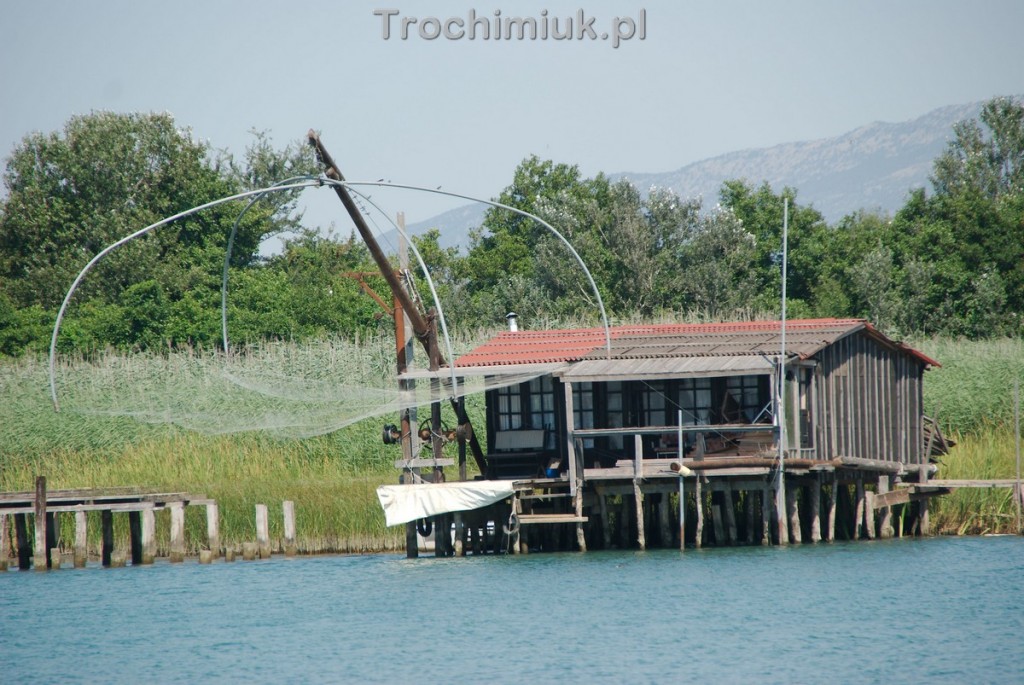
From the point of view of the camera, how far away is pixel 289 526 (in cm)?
3431

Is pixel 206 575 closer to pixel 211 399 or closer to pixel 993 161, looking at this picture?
pixel 211 399

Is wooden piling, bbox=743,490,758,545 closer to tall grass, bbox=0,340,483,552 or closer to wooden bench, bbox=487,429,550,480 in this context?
wooden bench, bbox=487,429,550,480

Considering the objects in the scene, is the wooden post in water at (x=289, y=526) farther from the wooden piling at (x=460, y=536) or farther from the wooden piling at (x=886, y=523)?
the wooden piling at (x=886, y=523)

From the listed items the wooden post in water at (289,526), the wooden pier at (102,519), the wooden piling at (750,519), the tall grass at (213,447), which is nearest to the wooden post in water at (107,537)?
the wooden pier at (102,519)

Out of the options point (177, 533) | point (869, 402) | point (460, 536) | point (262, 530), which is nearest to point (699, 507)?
point (869, 402)

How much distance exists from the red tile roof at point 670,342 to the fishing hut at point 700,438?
3.4 inches

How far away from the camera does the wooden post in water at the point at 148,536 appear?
110 ft

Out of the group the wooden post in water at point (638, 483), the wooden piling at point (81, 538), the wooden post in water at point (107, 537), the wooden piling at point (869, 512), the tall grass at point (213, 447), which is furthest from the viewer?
the tall grass at point (213, 447)

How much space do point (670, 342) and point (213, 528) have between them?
10.8 metres

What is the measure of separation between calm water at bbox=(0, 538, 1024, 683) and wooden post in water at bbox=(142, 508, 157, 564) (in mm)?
341

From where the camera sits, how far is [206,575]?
107ft

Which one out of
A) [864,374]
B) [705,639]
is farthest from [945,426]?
[705,639]

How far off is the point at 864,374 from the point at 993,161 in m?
46.5

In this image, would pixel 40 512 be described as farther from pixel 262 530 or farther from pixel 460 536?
pixel 460 536
